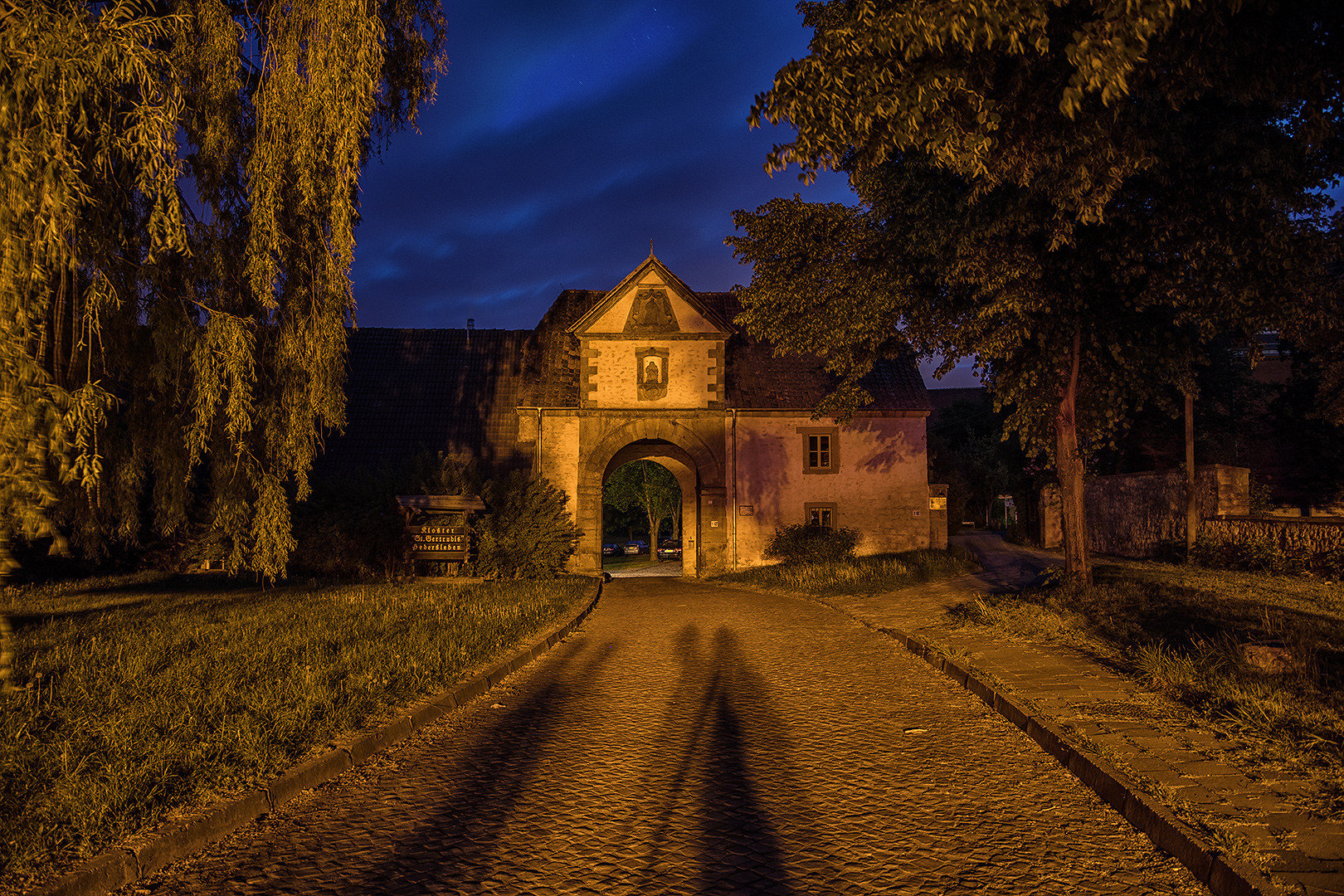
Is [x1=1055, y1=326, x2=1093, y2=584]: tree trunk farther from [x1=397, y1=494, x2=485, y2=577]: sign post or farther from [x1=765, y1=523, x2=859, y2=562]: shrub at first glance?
[x1=397, y1=494, x2=485, y2=577]: sign post

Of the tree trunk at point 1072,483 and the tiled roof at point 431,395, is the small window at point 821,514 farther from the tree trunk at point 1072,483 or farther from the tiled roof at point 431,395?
the tree trunk at point 1072,483

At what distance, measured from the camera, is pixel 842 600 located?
15.6 metres

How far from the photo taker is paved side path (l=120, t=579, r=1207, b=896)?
12.3 ft

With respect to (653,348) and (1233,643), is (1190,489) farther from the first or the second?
(653,348)

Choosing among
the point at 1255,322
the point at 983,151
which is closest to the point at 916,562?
the point at 1255,322

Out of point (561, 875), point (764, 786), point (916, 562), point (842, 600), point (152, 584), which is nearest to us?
point (561, 875)

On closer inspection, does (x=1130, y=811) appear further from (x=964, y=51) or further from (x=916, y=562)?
(x=916, y=562)

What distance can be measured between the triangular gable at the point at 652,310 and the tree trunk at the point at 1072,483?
43.2ft

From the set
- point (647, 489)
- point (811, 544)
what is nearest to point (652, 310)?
point (811, 544)

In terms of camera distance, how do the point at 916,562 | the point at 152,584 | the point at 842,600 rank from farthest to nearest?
the point at 916,562
the point at 152,584
the point at 842,600

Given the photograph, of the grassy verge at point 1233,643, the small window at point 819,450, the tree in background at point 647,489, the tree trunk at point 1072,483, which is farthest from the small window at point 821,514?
the tree in background at point 647,489

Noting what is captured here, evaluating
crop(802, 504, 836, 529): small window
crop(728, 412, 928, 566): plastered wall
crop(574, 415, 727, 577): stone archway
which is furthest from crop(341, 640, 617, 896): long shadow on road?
crop(802, 504, 836, 529): small window

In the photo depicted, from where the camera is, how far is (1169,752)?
5195 millimetres

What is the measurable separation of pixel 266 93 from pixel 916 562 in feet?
59.4
